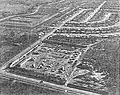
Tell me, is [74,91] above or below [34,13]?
below

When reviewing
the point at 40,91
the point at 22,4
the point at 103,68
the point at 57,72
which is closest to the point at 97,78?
the point at 103,68

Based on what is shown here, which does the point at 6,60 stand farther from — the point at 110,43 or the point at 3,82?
the point at 110,43

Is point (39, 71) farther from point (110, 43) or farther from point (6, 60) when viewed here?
point (110, 43)

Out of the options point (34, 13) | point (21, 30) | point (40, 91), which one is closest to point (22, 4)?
point (34, 13)

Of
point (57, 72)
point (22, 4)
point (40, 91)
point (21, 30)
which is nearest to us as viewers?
point (40, 91)

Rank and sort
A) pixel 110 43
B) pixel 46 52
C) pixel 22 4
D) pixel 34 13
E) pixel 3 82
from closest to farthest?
pixel 3 82
pixel 46 52
pixel 110 43
pixel 34 13
pixel 22 4

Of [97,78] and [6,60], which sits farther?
[6,60]
